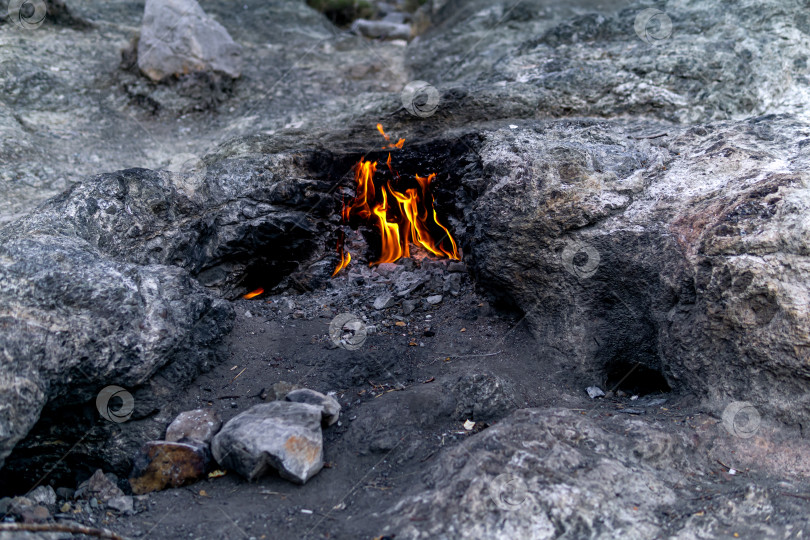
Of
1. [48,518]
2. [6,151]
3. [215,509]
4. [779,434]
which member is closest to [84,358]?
[48,518]

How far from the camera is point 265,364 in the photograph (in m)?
4.12

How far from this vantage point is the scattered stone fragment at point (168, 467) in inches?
124

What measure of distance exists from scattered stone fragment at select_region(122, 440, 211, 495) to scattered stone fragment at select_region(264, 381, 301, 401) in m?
0.57

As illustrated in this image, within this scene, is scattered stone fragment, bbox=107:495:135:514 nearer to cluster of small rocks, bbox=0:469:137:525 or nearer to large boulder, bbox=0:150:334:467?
cluster of small rocks, bbox=0:469:137:525

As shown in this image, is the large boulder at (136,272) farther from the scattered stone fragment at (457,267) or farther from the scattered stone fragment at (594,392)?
the scattered stone fragment at (594,392)

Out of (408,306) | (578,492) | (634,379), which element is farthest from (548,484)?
(408,306)

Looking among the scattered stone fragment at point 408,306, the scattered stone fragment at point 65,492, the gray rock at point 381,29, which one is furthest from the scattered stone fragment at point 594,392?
the gray rock at point 381,29

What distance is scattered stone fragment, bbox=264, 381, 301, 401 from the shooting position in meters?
3.67

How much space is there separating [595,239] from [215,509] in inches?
106

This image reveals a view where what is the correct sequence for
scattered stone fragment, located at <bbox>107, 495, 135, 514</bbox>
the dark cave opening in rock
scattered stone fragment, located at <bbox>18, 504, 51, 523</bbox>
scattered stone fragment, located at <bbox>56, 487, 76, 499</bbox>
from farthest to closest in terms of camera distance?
the dark cave opening in rock
scattered stone fragment, located at <bbox>56, 487, 76, 499</bbox>
scattered stone fragment, located at <bbox>107, 495, 135, 514</bbox>
scattered stone fragment, located at <bbox>18, 504, 51, 523</bbox>

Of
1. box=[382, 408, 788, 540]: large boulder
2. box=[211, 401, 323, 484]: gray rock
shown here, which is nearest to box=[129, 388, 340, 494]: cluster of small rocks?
box=[211, 401, 323, 484]: gray rock

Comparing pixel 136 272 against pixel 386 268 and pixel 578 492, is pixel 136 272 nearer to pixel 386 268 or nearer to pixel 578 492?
pixel 386 268

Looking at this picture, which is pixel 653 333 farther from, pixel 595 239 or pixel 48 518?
pixel 48 518

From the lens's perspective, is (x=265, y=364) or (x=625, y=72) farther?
(x=625, y=72)
